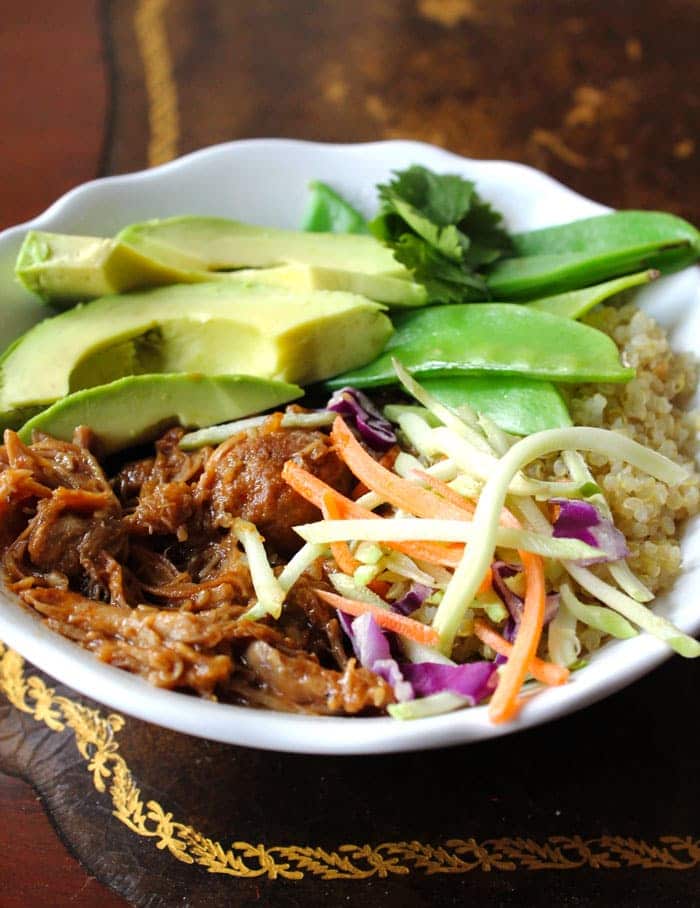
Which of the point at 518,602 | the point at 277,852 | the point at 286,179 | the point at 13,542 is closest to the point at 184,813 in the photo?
the point at 277,852

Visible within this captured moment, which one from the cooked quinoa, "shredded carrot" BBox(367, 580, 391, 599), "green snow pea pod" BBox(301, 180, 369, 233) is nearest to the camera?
"shredded carrot" BBox(367, 580, 391, 599)

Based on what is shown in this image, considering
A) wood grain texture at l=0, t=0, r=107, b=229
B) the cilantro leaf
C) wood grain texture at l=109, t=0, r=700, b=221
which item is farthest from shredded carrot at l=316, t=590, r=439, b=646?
wood grain texture at l=109, t=0, r=700, b=221

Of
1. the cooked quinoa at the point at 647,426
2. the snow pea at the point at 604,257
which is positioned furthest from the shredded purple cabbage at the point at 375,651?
the snow pea at the point at 604,257

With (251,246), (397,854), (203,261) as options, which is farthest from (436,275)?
(397,854)

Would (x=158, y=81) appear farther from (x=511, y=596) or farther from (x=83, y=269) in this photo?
(x=511, y=596)

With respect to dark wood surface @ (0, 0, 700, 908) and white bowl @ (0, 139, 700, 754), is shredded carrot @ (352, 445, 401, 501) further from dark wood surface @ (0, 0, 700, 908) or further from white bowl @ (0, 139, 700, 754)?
dark wood surface @ (0, 0, 700, 908)

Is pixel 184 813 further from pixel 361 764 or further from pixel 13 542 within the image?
pixel 13 542
